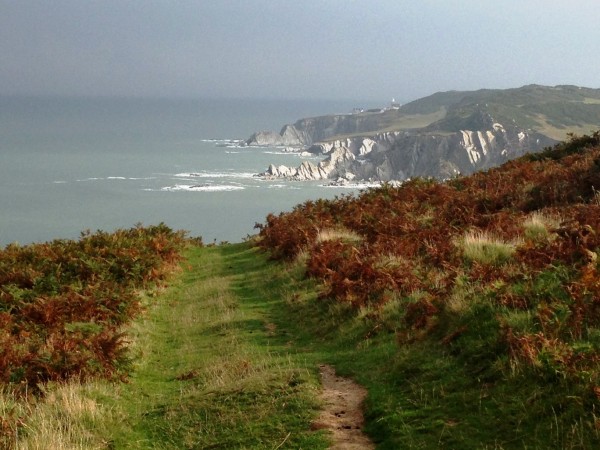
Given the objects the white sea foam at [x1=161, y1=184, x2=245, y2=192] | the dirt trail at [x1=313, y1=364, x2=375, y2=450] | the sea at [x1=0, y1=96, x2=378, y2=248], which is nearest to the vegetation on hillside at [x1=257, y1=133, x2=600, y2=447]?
the dirt trail at [x1=313, y1=364, x2=375, y2=450]

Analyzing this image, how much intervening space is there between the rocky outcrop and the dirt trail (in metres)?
123

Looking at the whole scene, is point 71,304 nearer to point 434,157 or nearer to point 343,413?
point 343,413

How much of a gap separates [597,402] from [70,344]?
28.5 ft

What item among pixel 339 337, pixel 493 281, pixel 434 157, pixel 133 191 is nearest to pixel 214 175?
pixel 133 191

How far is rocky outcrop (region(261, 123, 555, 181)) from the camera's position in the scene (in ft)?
456

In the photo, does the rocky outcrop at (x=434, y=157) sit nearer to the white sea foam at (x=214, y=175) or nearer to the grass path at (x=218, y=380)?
the white sea foam at (x=214, y=175)

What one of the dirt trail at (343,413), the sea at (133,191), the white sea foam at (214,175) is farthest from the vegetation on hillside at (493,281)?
the white sea foam at (214,175)

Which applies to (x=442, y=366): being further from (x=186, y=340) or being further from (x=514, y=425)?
(x=186, y=340)

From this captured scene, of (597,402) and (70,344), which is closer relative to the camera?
(597,402)

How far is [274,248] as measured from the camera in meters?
22.5

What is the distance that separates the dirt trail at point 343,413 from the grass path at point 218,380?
0.16 metres

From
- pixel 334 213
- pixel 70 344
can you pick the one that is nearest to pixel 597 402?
pixel 70 344

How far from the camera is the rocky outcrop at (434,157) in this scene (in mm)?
139000

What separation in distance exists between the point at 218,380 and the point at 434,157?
14172cm
